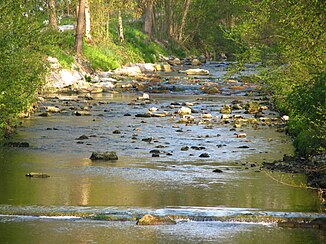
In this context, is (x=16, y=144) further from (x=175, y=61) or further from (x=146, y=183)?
(x=175, y=61)

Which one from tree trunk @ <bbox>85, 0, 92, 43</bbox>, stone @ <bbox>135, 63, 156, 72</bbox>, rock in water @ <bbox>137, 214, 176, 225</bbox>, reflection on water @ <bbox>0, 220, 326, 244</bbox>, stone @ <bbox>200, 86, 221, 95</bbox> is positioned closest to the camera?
reflection on water @ <bbox>0, 220, 326, 244</bbox>

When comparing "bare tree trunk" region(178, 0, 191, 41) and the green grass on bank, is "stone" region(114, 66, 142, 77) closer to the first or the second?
the green grass on bank

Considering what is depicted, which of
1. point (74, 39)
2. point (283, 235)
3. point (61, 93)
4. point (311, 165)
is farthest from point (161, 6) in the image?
point (283, 235)

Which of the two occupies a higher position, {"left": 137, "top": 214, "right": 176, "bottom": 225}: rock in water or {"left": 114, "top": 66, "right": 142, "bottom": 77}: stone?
{"left": 114, "top": 66, "right": 142, "bottom": 77}: stone

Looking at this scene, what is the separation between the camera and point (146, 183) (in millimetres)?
23344

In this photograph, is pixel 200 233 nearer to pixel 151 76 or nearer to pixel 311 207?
pixel 311 207

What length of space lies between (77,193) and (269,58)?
1008cm

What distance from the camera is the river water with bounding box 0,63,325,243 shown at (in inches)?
706

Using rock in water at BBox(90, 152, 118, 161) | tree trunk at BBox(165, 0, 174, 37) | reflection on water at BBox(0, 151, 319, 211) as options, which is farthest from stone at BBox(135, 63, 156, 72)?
reflection on water at BBox(0, 151, 319, 211)

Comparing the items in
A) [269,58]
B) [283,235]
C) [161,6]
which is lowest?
[283,235]

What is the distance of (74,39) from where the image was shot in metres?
64.1

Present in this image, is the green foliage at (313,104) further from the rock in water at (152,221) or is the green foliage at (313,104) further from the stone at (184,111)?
the stone at (184,111)

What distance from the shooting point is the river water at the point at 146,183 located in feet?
58.8

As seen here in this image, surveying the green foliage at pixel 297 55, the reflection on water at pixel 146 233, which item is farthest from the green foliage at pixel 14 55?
the reflection on water at pixel 146 233
